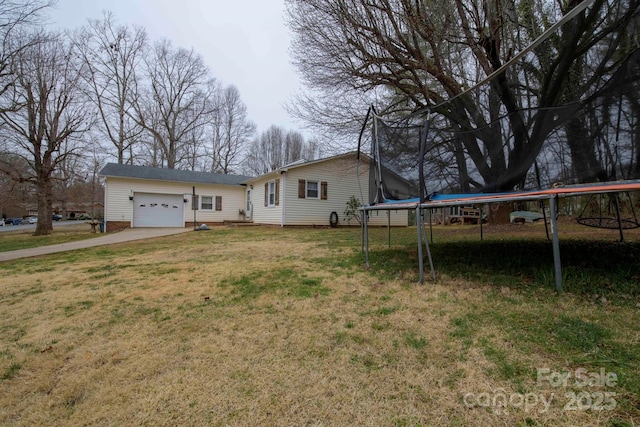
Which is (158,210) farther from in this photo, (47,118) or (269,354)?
(269,354)

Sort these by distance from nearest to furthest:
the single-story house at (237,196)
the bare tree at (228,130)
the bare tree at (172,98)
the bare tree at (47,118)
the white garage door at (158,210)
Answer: the bare tree at (47,118) < the single-story house at (237,196) < the white garage door at (158,210) < the bare tree at (172,98) < the bare tree at (228,130)

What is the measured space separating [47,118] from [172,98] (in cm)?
1177

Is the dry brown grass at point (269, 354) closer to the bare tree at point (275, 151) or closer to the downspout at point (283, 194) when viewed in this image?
the downspout at point (283, 194)

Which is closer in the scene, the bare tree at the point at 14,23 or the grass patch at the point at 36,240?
the bare tree at the point at 14,23

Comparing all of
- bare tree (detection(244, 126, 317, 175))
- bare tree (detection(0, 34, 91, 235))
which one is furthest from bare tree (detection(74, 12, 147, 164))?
bare tree (detection(244, 126, 317, 175))

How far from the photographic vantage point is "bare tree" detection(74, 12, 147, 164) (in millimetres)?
20016

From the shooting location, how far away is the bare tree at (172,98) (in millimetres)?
22859

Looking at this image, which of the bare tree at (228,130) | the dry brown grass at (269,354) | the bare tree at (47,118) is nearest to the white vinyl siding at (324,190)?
the dry brown grass at (269,354)

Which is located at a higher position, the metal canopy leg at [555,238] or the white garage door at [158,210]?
the white garage door at [158,210]

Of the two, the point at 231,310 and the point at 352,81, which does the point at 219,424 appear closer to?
the point at 231,310

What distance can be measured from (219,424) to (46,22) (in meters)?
13.7

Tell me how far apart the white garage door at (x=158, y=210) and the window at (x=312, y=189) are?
767 cm

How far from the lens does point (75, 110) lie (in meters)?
13.4

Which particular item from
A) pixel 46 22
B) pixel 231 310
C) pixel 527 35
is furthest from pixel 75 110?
pixel 527 35
